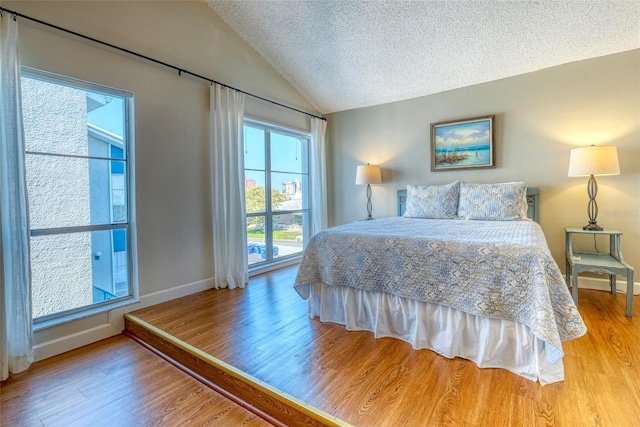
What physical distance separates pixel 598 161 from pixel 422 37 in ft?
6.85

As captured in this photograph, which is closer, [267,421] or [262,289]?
[267,421]

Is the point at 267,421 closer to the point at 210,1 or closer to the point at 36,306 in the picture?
the point at 36,306

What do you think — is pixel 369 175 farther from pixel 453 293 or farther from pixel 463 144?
pixel 453 293

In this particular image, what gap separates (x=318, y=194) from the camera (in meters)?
4.77

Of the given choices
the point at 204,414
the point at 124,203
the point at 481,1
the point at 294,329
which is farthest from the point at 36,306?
the point at 481,1

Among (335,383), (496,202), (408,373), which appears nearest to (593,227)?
(496,202)

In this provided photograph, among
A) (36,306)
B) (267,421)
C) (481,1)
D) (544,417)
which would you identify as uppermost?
(481,1)

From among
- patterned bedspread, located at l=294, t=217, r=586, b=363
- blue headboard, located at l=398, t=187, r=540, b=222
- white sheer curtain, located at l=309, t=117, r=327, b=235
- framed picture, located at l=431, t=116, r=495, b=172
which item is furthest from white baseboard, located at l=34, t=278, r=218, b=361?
blue headboard, located at l=398, t=187, r=540, b=222

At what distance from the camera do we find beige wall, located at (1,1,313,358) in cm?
228

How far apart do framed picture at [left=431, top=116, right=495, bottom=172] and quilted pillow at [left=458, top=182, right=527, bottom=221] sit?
52cm

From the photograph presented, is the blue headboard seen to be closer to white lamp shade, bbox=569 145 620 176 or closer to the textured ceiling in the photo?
white lamp shade, bbox=569 145 620 176

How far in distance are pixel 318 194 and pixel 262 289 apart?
1.91 meters

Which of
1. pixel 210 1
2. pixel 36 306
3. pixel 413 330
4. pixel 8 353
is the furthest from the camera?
pixel 210 1

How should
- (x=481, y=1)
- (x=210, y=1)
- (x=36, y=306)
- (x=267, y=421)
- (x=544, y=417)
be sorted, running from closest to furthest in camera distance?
(x=544, y=417) → (x=267, y=421) → (x=36, y=306) → (x=481, y=1) → (x=210, y=1)
